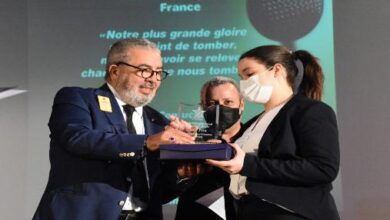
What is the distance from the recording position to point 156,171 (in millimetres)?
2436

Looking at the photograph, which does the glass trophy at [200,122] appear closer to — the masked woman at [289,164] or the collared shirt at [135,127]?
the masked woman at [289,164]

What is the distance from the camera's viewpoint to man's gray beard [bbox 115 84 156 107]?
7.66 ft

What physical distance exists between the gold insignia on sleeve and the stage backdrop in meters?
1.68

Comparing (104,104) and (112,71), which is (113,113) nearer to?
(104,104)

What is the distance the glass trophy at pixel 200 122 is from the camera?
2.06 m

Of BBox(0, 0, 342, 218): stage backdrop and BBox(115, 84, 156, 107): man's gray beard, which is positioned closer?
BBox(115, 84, 156, 107): man's gray beard

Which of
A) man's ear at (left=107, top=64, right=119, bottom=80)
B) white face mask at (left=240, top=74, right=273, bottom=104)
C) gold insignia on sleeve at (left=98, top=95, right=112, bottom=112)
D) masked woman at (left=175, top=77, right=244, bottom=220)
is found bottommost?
masked woman at (left=175, top=77, right=244, bottom=220)

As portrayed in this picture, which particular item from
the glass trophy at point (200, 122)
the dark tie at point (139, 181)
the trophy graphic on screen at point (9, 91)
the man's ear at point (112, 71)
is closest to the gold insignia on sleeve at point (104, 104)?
the man's ear at point (112, 71)

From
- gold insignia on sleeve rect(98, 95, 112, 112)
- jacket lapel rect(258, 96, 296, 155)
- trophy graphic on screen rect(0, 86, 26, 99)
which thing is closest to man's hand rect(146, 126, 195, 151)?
jacket lapel rect(258, 96, 296, 155)

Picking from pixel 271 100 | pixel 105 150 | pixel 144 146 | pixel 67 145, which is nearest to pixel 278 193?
pixel 271 100

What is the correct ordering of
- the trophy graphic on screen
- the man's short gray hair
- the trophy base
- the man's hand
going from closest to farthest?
the trophy base < the man's hand < the man's short gray hair < the trophy graphic on screen

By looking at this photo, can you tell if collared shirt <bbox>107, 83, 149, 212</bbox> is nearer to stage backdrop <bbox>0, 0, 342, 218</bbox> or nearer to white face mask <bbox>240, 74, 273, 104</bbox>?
white face mask <bbox>240, 74, 273, 104</bbox>

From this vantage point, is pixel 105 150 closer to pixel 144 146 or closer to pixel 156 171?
pixel 144 146

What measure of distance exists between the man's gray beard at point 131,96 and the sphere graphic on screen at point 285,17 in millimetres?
1849
